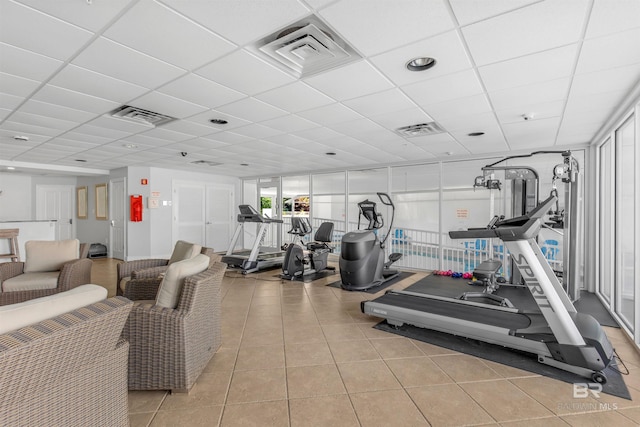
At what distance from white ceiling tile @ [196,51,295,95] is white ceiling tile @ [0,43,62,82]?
44.7 inches

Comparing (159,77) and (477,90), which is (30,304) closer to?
(159,77)

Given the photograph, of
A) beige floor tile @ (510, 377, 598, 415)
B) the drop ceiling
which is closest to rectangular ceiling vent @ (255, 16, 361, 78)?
the drop ceiling

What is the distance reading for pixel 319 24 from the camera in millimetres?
1938

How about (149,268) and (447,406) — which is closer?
(447,406)

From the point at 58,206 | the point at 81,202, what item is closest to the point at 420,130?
the point at 81,202

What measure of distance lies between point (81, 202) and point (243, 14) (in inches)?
396

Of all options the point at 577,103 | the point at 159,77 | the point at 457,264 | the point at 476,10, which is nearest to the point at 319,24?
the point at 476,10

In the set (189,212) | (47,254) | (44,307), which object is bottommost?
(47,254)

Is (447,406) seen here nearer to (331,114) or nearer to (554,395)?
(554,395)

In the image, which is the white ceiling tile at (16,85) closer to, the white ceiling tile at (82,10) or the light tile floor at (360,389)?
the white ceiling tile at (82,10)

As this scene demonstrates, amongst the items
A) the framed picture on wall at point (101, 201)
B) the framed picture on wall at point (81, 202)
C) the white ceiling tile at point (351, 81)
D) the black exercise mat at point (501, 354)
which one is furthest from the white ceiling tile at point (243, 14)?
the framed picture on wall at point (81, 202)

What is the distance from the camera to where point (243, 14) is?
1815mm

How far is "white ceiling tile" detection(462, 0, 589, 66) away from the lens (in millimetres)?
1736

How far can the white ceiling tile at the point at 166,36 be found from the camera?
1824 mm
